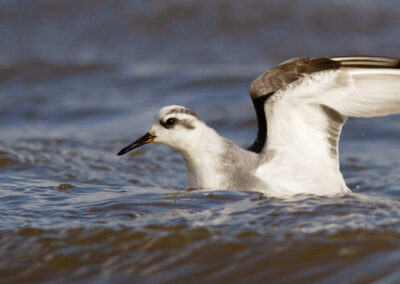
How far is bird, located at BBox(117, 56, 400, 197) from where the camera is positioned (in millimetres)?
5848

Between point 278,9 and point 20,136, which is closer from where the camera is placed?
point 20,136

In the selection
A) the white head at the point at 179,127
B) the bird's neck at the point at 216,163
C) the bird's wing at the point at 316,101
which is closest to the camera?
the bird's wing at the point at 316,101

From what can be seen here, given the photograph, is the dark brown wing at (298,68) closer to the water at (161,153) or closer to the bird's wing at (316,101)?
the bird's wing at (316,101)

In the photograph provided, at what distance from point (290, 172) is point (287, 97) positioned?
32.8 inches

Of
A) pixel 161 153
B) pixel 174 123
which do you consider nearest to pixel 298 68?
pixel 174 123

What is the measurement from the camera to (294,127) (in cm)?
604

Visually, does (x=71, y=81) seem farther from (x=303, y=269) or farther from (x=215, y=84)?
(x=303, y=269)

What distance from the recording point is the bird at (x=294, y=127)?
5.85 metres

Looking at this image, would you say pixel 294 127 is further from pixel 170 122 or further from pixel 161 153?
pixel 161 153

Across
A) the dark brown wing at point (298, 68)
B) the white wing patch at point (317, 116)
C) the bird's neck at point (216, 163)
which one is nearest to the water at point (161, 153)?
the bird's neck at point (216, 163)

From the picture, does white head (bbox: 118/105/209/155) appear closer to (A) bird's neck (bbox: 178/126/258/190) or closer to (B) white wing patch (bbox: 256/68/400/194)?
(A) bird's neck (bbox: 178/126/258/190)

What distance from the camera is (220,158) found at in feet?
20.5

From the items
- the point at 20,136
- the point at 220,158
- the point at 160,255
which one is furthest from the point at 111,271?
the point at 20,136

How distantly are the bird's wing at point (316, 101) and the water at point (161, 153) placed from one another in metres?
0.60
